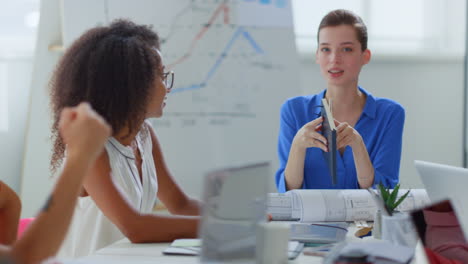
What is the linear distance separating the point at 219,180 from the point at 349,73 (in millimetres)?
1351

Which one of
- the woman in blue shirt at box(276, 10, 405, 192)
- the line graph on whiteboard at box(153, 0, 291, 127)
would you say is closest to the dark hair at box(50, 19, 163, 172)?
the woman in blue shirt at box(276, 10, 405, 192)

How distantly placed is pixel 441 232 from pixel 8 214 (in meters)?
0.96

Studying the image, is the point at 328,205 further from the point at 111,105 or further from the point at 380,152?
the point at 111,105

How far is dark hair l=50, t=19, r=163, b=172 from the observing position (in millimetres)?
1553

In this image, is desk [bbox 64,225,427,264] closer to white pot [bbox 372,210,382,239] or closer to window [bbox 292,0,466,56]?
white pot [bbox 372,210,382,239]

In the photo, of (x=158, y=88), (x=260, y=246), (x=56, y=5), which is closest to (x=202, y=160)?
(x=56, y=5)

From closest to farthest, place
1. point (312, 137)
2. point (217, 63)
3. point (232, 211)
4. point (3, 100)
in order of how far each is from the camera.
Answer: point (232, 211)
point (312, 137)
point (217, 63)
point (3, 100)

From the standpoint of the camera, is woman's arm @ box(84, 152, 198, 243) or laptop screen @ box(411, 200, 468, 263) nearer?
laptop screen @ box(411, 200, 468, 263)

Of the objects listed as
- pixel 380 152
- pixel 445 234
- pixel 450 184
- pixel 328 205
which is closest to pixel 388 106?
pixel 380 152

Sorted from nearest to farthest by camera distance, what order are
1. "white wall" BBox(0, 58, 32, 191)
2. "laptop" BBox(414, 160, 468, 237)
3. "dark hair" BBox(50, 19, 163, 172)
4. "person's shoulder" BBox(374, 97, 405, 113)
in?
1. "laptop" BBox(414, 160, 468, 237)
2. "dark hair" BBox(50, 19, 163, 172)
3. "person's shoulder" BBox(374, 97, 405, 113)
4. "white wall" BBox(0, 58, 32, 191)

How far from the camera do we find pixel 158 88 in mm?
1705

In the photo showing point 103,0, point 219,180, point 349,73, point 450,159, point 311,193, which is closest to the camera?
point 219,180

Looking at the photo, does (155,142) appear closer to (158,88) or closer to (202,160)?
(158,88)

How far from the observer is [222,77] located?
10.2ft
